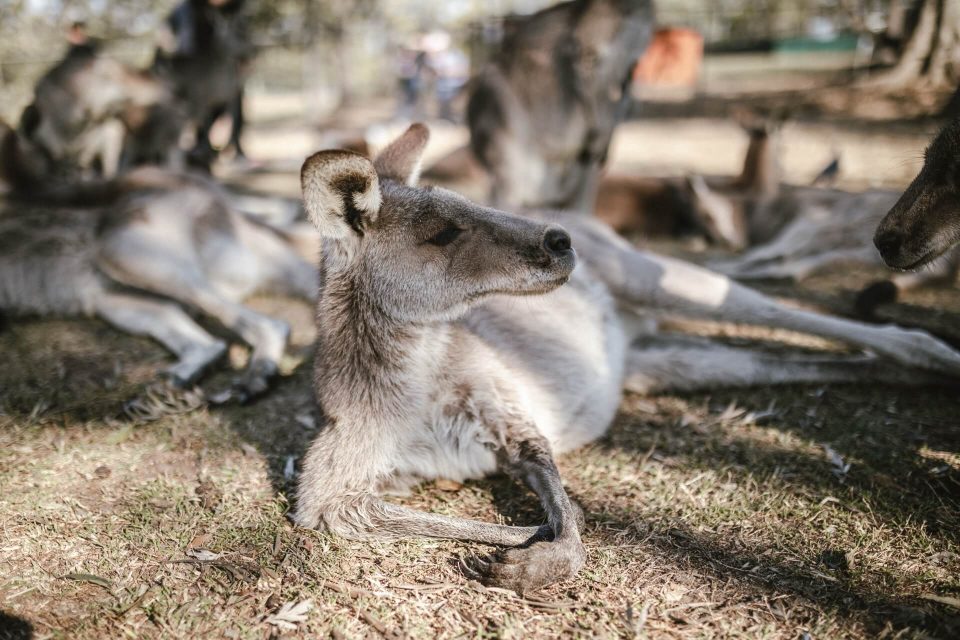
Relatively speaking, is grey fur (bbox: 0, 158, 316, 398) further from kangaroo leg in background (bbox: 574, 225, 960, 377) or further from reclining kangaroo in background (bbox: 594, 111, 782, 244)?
reclining kangaroo in background (bbox: 594, 111, 782, 244)

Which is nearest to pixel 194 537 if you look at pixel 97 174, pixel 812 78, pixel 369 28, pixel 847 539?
pixel 847 539

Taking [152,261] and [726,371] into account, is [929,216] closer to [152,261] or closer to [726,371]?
[726,371]

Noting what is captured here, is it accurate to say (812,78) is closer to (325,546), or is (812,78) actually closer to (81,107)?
(81,107)

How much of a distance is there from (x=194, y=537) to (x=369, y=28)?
19.0m

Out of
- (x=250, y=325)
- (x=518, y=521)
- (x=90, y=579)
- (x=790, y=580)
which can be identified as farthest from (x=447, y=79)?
(x=790, y=580)

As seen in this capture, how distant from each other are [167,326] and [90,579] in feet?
6.47

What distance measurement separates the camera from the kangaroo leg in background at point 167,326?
3381mm

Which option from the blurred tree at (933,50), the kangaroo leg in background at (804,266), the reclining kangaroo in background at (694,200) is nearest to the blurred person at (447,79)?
the blurred tree at (933,50)

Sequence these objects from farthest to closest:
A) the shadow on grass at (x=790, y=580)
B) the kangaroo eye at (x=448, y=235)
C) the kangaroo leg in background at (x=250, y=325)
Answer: the kangaroo leg in background at (x=250, y=325)
the kangaroo eye at (x=448, y=235)
the shadow on grass at (x=790, y=580)

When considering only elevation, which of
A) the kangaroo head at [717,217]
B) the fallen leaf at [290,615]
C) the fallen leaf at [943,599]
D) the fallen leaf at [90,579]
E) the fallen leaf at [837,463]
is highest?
the fallen leaf at [943,599]

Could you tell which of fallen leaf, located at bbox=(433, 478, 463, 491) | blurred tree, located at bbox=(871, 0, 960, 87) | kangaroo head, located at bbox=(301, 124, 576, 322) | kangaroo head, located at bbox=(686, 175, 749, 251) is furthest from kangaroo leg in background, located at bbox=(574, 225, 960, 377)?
blurred tree, located at bbox=(871, 0, 960, 87)

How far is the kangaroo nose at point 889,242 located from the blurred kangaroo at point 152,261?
2.48m

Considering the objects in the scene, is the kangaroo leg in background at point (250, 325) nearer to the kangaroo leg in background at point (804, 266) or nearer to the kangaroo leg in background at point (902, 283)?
the kangaroo leg in background at point (902, 283)

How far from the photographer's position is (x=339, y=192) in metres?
1.99
